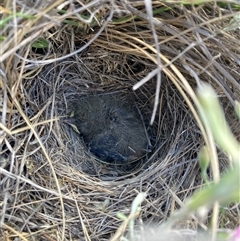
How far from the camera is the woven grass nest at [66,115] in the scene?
1.00 m

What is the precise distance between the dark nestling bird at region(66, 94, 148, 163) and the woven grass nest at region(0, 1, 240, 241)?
86 mm

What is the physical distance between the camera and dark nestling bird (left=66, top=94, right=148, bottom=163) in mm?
1386

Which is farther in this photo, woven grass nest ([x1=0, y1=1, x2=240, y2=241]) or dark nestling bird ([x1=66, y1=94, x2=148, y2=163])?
dark nestling bird ([x1=66, y1=94, x2=148, y2=163])

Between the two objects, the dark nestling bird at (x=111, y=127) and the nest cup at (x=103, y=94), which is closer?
the nest cup at (x=103, y=94)

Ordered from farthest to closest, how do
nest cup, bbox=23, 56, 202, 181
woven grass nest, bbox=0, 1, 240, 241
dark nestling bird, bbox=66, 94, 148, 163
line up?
1. dark nestling bird, bbox=66, 94, 148, 163
2. nest cup, bbox=23, 56, 202, 181
3. woven grass nest, bbox=0, 1, 240, 241

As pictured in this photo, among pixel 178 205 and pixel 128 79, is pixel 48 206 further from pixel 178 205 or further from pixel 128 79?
pixel 128 79

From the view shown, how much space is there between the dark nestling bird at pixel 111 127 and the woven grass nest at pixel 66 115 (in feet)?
0.28

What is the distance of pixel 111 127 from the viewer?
145 centimetres

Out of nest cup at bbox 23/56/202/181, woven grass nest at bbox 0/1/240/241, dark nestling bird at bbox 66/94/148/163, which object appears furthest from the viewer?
dark nestling bird at bbox 66/94/148/163

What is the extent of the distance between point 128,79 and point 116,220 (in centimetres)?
43

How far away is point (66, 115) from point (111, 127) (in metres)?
0.19

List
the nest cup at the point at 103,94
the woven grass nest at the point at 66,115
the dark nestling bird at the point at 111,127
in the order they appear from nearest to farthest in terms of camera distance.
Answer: the woven grass nest at the point at 66,115 < the nest cup at the point at 103,94 < the dark nestling bird at the point at 111,127

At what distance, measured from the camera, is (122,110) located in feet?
4.67

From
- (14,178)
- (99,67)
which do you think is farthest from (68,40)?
(14,178)
